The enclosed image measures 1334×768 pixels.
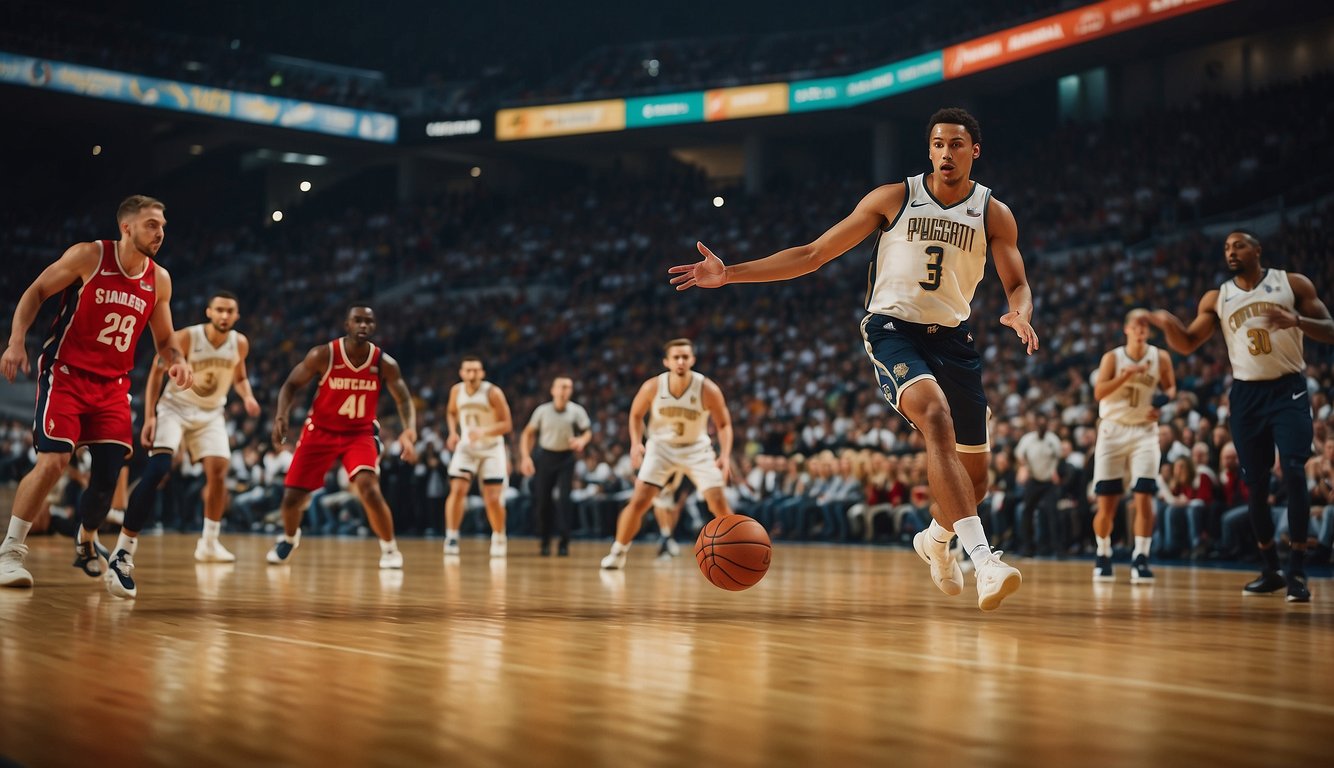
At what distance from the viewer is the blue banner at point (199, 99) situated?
29938mm

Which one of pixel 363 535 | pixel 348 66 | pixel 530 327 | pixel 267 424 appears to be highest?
pixel 348 66

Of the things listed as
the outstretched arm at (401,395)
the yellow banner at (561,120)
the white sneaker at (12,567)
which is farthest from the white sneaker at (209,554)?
the yellow banner at (561,120)

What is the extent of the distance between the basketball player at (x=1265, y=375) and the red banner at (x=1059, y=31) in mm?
17471

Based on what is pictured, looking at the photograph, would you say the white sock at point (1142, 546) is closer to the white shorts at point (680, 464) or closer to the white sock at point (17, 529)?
the white shorts at point (680, 464)

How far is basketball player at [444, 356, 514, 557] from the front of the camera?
13727 mm

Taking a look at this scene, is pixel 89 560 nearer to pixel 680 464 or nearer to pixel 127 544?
pixel 127 544

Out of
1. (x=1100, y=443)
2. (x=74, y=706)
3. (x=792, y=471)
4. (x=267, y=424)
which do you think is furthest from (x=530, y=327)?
(x=74, y=706)

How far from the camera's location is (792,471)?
18.5 meters

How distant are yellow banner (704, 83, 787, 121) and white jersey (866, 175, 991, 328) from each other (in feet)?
85.1

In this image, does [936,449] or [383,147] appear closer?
[936,449]

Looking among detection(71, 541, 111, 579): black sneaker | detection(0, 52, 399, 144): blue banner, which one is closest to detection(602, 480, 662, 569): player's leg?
detection(71, 541, 111, 579): black sneaker

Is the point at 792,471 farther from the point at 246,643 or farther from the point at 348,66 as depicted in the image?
the point at 348,66

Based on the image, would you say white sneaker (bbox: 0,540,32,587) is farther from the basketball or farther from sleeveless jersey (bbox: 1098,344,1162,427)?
sleeveless jersey (bbox: 1098,344,1162,427)

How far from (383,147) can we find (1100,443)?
30.8 m
